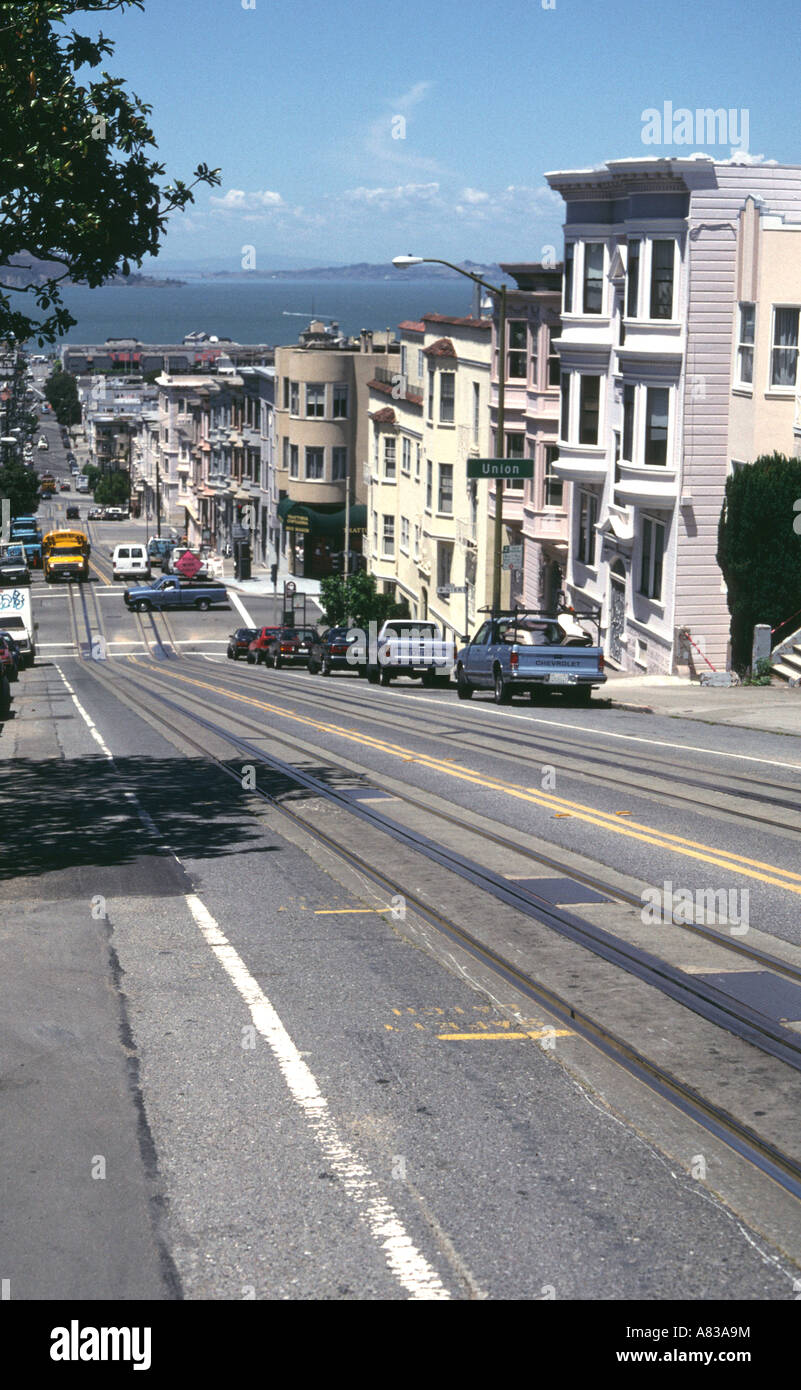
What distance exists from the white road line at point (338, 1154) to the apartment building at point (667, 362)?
2792 cm

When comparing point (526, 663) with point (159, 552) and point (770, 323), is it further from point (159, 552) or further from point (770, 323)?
point (159, 552)

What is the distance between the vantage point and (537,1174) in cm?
686

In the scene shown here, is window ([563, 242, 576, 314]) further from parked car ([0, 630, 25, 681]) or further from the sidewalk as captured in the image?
parked car ([0, 630, 25, 681])

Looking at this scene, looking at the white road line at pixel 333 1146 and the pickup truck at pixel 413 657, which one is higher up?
the pickup truck at pixel 413 657

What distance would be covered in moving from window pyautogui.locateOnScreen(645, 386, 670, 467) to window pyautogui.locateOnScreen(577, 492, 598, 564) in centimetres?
617

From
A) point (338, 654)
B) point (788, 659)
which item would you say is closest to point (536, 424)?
point (338, 654)

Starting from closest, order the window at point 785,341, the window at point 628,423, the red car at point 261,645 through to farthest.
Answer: the window at point 785,341 < the window at point 628,423 < the red car at point 261,645

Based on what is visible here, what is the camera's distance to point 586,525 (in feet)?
153

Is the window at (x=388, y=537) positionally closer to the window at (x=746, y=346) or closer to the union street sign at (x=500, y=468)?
the window at (x=746, y=346)

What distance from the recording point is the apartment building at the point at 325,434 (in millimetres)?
87500

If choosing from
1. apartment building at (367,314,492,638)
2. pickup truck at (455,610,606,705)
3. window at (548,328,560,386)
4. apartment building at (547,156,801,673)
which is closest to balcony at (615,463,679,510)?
apartment building at (547,156,801,673)

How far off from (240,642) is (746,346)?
2933 centimetres

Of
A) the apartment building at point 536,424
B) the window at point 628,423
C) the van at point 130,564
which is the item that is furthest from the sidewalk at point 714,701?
the van at point 130,564
